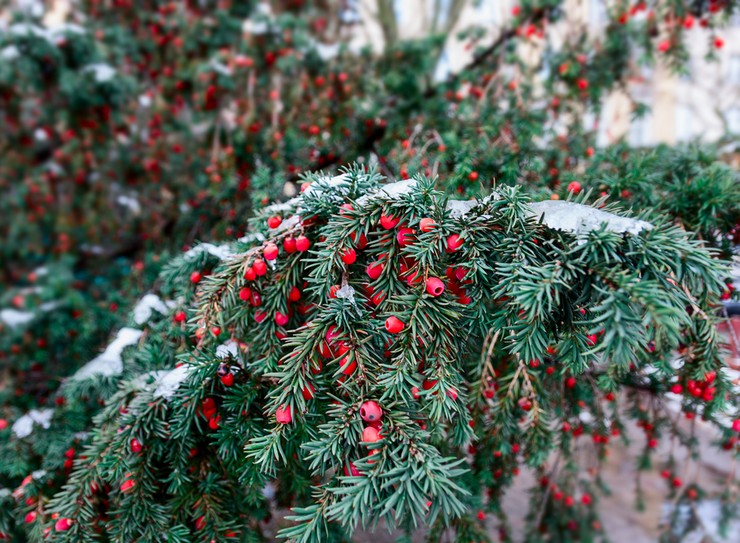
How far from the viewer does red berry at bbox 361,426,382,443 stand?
3.03ft

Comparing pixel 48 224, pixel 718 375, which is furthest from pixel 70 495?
pixel 48 224


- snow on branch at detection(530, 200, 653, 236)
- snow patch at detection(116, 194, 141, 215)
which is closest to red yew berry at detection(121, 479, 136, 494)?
snow on branch at detection(530, 200, 653, 236)

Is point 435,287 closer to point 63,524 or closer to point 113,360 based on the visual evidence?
point 63,524

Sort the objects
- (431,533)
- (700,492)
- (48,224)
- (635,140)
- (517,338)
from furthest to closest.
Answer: (635,140) → (48,224) → (700,492) → (431,533) → (517,338)

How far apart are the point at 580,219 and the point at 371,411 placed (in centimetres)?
59

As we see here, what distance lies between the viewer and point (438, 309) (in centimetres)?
100

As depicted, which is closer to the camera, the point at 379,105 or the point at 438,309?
the point at 438,309

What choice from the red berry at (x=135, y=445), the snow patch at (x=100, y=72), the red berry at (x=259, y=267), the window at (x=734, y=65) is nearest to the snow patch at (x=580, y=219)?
the red berry at (x=259, y=267)

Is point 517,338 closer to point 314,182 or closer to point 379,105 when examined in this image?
point 314,182

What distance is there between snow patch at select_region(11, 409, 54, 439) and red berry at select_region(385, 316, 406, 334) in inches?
61.2

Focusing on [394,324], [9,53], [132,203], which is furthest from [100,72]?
[394,324]

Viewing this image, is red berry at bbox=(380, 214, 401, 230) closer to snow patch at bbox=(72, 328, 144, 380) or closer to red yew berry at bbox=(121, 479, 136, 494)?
red yew berry at bbox=(121, 479, 136, 494)

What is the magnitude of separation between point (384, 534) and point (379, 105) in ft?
7.64

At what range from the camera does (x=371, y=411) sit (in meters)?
0.94
